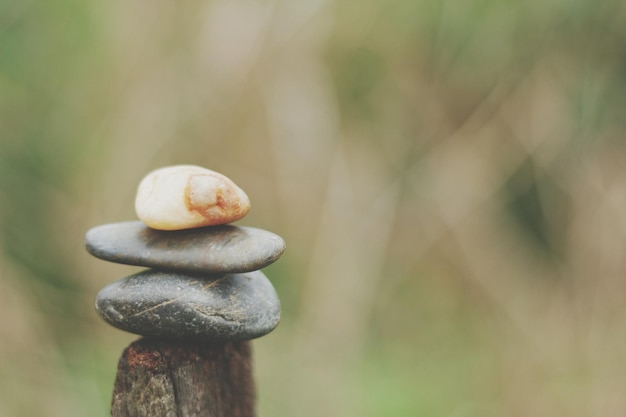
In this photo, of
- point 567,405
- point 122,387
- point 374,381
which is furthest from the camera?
point 374,381

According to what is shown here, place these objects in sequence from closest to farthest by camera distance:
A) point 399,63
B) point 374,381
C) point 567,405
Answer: point 567,405 → point 374,381 → point 399,63

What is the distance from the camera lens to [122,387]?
1.63 metres

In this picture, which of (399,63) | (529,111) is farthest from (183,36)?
(529,111)

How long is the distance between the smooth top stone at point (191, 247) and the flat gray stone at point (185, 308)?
0.05 meters

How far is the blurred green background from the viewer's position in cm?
385

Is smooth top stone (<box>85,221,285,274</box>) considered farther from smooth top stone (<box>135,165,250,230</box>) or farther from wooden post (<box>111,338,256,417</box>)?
wooden post (<box>111,338,256,417</box>)

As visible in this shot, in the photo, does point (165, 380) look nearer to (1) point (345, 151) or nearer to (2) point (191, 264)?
(2) point (191, 264)

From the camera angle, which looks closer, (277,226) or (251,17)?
(251,17)

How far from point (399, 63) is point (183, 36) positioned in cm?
132

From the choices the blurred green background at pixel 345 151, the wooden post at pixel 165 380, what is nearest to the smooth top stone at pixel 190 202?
the wooden post at pixel 165 380

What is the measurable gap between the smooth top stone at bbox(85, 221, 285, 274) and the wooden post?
0.21 meters

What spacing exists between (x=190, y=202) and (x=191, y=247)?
12cm

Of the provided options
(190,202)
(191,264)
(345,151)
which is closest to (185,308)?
(191,264)

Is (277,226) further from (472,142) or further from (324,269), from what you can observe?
(472,142)
